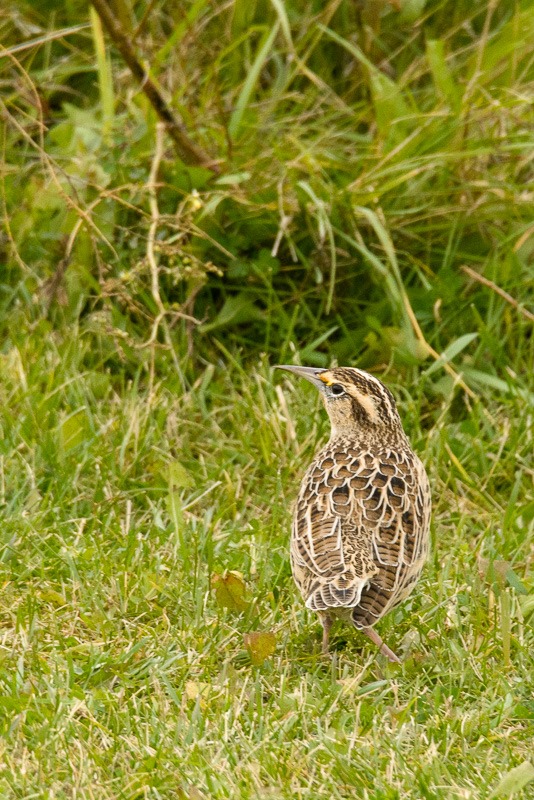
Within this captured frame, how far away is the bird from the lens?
494 cm

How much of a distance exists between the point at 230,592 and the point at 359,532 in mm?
559

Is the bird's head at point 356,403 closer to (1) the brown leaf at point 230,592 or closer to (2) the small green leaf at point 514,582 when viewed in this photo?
(2) the small green leaf at point 514,582

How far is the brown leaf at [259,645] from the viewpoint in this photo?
4953 mm

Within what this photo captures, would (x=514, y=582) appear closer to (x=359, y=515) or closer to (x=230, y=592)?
(x=359, y=515)

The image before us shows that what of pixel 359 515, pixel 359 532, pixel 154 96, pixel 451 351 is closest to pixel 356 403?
pixel 359 515

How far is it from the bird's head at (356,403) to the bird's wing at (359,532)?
0.64 feet

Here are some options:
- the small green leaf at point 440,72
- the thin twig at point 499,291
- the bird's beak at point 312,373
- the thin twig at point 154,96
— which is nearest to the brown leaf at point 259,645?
the bird's beak at point 312,373

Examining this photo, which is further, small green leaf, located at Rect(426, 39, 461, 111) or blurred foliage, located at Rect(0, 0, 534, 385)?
small green leaf, located at Rect(426, 39, 461, 111)

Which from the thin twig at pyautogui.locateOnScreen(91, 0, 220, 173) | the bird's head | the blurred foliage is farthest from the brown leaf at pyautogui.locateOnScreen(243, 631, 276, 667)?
the thin twig at pyautogui.locateOnScreen(91, 0, 220, 173)

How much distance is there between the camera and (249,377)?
7.32 metres

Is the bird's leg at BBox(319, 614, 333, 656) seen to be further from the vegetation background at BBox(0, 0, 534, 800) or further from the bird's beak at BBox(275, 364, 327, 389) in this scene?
the bird's beak at BBox(275, 364, 327, 389)

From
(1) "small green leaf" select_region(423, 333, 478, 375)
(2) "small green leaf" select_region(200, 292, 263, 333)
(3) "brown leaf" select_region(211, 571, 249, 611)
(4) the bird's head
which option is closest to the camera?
(3) "brown leaf" select_region(211, 571, 249, 611)

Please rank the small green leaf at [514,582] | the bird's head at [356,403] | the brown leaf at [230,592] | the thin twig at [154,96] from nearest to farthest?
the brown leaf at [230,592] < the small green leaf at [514,582] < the bird's head at [356,403] < the thin twig at [154,96]

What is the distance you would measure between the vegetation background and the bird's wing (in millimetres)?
266
